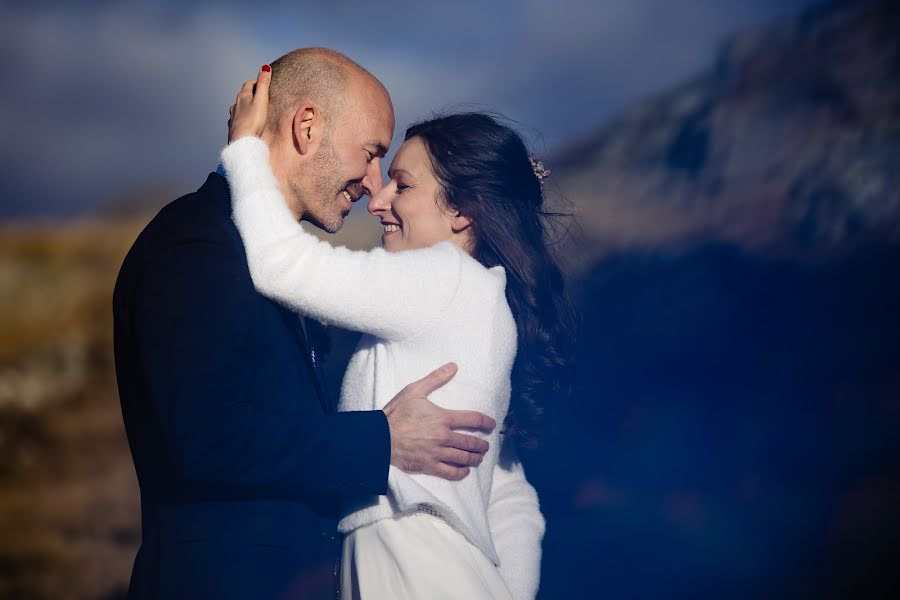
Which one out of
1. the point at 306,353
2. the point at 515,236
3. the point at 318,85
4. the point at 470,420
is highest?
the point at 318,85

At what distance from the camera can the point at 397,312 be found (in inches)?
62.4

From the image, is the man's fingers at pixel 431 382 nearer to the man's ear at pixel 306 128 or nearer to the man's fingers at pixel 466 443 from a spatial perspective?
the man's fingers at pixel 466 443

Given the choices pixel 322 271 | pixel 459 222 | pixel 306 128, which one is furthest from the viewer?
pixel 459 222

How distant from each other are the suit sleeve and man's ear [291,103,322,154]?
447 mm

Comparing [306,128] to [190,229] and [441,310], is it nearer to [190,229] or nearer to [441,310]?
[190,229]

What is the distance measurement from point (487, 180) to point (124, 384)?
1.01 m

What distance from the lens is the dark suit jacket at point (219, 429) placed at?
1.43 metres

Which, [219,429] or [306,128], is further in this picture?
[306,128]

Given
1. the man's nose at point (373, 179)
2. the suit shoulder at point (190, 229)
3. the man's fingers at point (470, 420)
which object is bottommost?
the man's fingers at point (470, 420)

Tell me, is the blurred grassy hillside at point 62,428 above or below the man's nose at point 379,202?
above

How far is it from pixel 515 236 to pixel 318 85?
0.63 meters

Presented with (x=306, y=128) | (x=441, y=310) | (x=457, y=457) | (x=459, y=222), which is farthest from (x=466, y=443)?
(x=306, y=128)

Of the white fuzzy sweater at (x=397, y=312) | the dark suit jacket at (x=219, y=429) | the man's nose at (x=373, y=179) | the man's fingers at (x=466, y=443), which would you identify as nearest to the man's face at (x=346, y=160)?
the man's nose at (x=373, y=179)

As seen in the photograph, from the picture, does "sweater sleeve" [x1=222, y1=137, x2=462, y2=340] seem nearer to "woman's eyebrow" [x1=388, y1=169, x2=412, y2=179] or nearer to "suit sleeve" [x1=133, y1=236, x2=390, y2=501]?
"suit sleeve" [x1=133, y1=236, x2=390, y2=501]
